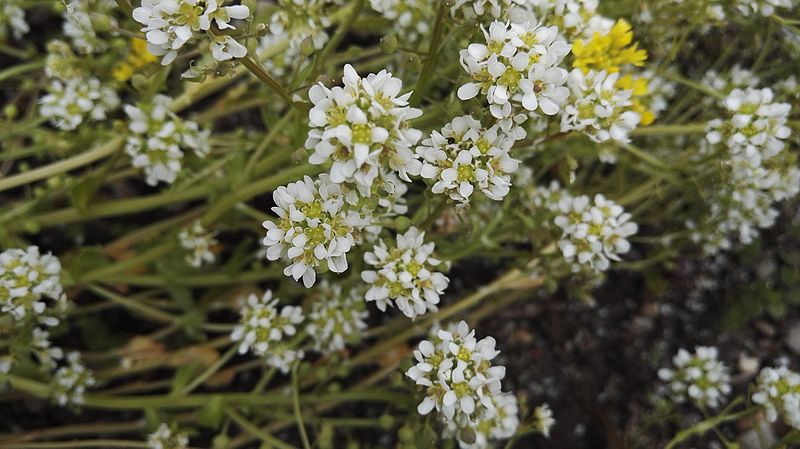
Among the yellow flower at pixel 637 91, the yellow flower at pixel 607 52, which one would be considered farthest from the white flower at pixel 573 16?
the yellow flower at pixel 637 91

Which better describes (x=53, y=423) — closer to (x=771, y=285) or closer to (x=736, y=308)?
(x=736, y=308)

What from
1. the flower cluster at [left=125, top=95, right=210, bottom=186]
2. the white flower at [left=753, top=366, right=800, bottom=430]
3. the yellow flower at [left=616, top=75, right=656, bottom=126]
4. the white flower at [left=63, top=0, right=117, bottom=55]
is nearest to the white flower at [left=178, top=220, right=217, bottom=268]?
the flower cluster at [left=125, top=95, right=210, bottom=186]

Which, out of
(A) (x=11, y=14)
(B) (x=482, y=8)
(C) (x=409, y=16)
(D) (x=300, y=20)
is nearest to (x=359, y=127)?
(B) (x=482, y=8)

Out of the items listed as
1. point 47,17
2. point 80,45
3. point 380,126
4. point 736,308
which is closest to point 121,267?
point 80,45

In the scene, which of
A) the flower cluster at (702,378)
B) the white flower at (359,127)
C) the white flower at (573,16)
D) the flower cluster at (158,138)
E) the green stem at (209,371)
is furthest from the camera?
the flower cluster at (702,378)

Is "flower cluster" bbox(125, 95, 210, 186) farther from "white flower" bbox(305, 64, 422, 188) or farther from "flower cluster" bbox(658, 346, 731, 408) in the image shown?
"flower cluster" bbox(658, 346, 731, 408)

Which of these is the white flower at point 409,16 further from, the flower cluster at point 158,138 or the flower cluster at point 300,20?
the flower cluster at point 158,138
